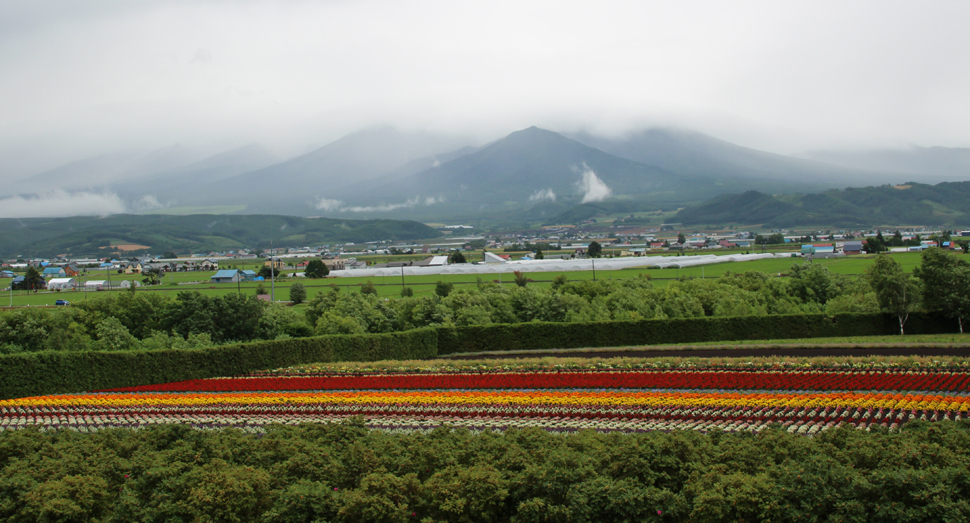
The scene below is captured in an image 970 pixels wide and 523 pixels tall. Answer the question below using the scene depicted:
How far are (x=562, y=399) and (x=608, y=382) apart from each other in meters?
4.16

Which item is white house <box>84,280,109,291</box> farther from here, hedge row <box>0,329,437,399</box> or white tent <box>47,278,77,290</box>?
hedge row <box>0,329,437,399</box>

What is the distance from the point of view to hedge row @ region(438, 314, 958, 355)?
44.3 m

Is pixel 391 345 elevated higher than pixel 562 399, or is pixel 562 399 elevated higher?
pixel 562 399

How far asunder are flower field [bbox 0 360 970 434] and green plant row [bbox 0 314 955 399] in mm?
1567

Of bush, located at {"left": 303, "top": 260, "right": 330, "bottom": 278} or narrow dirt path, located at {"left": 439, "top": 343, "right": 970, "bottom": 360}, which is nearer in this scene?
narrow dirt path, located at {"left": 439, "top": 343, "right": 970, "bottom": 360}

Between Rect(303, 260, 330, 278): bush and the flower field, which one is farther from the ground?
Rect(303, 260, 330, 278): bush

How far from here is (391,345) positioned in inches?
1614

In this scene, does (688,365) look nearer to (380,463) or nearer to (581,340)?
(581,340)

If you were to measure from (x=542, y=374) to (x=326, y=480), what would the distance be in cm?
1829

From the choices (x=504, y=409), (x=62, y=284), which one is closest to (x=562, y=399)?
(x=504, y=409)

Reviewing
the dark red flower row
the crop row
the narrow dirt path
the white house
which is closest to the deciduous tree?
the narrow dirt path

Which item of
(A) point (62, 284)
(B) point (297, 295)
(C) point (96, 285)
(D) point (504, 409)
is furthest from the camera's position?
(A) point (62, 284)

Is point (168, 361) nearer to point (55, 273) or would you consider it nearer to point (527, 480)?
A: point (527, 480)

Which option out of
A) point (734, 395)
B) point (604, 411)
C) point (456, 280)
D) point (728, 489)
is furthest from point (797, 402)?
point (456, 280)
